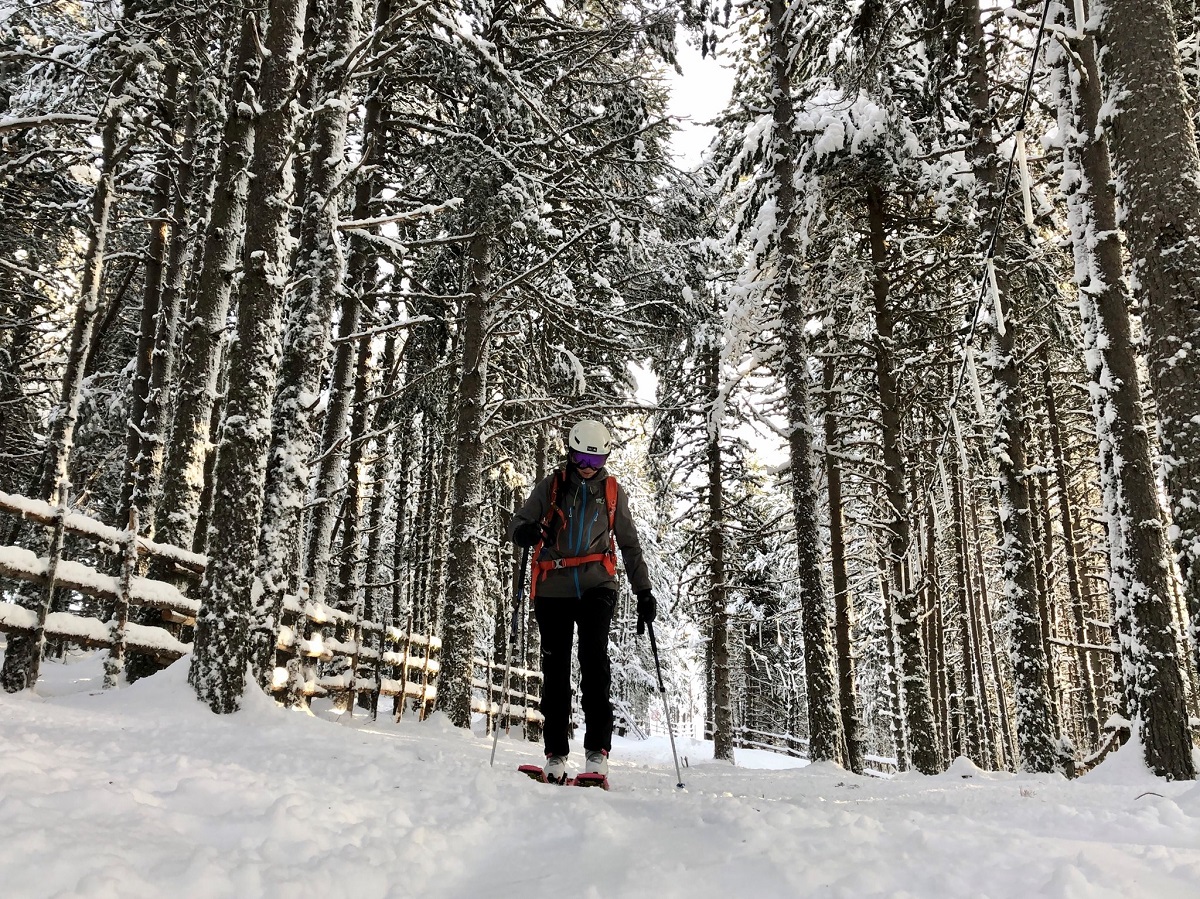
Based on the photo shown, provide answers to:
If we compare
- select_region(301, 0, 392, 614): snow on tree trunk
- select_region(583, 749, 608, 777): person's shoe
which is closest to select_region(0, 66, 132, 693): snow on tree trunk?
select_region(301, 0, 392, 614): snow on tree trunk

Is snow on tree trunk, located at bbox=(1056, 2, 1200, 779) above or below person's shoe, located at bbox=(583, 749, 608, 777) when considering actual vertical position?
above

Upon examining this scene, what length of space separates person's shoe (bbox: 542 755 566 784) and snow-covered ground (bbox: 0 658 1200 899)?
43cm

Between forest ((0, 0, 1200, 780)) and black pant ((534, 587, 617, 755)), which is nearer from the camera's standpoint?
black pant ((534, 587, 617, 755))

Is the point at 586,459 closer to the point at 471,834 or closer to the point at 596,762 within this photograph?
→ the point at 596,762

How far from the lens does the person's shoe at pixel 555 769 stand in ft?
16.1

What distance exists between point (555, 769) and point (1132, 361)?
5642mm

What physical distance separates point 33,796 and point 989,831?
373cm

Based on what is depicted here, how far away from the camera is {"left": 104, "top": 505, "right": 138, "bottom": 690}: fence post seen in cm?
649

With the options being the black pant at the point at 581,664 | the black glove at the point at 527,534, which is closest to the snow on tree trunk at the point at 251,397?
the black glove at the point at 527,534

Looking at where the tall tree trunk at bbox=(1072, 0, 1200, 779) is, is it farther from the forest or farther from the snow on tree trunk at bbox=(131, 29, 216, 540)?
the snow on tree trunk at bbox=(131, 29, 216, 540)

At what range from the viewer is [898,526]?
1123 cm

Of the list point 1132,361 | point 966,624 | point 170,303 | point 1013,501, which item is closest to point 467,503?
point 170,303

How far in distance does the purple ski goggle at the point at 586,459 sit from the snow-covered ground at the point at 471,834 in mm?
2198

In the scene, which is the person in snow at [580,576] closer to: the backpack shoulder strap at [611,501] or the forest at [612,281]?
the backpack shoulder strap at [611,501]
